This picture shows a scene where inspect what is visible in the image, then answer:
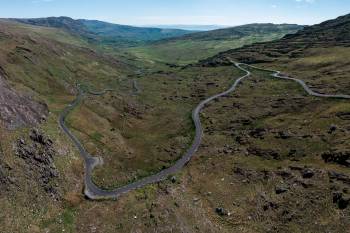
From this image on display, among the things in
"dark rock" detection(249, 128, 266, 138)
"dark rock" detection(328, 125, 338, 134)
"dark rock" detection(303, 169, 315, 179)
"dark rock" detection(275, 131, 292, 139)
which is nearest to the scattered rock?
"dark rock" detection(303, 169, 315, 179)

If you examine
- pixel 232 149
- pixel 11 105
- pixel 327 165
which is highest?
pixel 11 105

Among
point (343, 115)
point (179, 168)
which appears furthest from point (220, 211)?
point (343, 115)

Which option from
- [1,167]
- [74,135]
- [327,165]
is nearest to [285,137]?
[327,165]

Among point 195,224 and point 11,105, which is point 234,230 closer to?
point 195,224

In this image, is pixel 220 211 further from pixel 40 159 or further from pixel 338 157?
pixel 40 159

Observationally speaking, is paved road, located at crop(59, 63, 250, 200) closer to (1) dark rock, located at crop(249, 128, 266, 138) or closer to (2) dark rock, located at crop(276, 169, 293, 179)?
(1) dark rock, located at crop(249, 128, 266, 138)

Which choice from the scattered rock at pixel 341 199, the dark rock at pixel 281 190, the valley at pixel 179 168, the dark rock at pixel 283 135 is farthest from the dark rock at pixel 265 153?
the scattered rock at pixel 341 199
